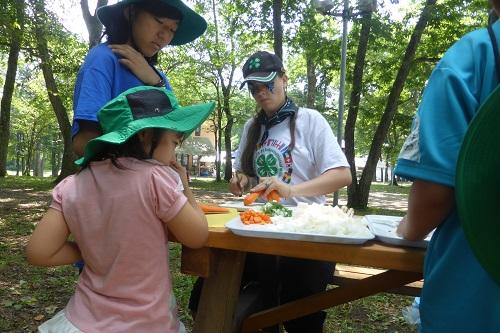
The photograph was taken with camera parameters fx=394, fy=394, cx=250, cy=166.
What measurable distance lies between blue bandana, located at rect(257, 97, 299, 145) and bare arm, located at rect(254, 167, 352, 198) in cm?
40

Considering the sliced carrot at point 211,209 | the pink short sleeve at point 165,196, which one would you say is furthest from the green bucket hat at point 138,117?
the sliced carrot at point 211,209

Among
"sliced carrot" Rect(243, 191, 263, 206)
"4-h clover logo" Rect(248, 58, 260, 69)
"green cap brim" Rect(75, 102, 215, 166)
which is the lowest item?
"sliced carrot" Rect(243, 191, 263, 206)

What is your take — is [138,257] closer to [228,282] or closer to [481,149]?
[228,282]

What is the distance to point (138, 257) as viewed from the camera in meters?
1.42

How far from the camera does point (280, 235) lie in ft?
4.60

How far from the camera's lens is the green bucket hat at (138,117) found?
1.39m

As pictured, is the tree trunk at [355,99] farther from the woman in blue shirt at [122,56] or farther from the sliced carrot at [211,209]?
the woman in blue shirt at [122,56]

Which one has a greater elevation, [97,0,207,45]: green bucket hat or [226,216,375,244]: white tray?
[97,0,207,45]: green bucket hat

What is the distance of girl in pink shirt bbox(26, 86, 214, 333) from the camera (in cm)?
138

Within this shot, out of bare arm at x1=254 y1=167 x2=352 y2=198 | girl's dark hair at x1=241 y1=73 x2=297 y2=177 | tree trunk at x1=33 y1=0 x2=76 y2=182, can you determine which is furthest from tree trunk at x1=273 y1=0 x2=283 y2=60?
bare arm at x1=254 y1=167 x2=352 y2=198

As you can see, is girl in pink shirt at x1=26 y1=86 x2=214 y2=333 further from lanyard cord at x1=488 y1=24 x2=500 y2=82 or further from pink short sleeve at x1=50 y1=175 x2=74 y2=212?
lanyard cord at x1=488 y1=24 x2=500 y2=82

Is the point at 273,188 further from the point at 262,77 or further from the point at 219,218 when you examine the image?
the point at 262,77

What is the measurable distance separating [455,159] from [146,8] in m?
1.54

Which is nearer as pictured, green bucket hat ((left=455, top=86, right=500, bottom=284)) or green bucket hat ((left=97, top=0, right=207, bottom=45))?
green bucket hat ((left=455, top=86, right=500, bottom=284))
